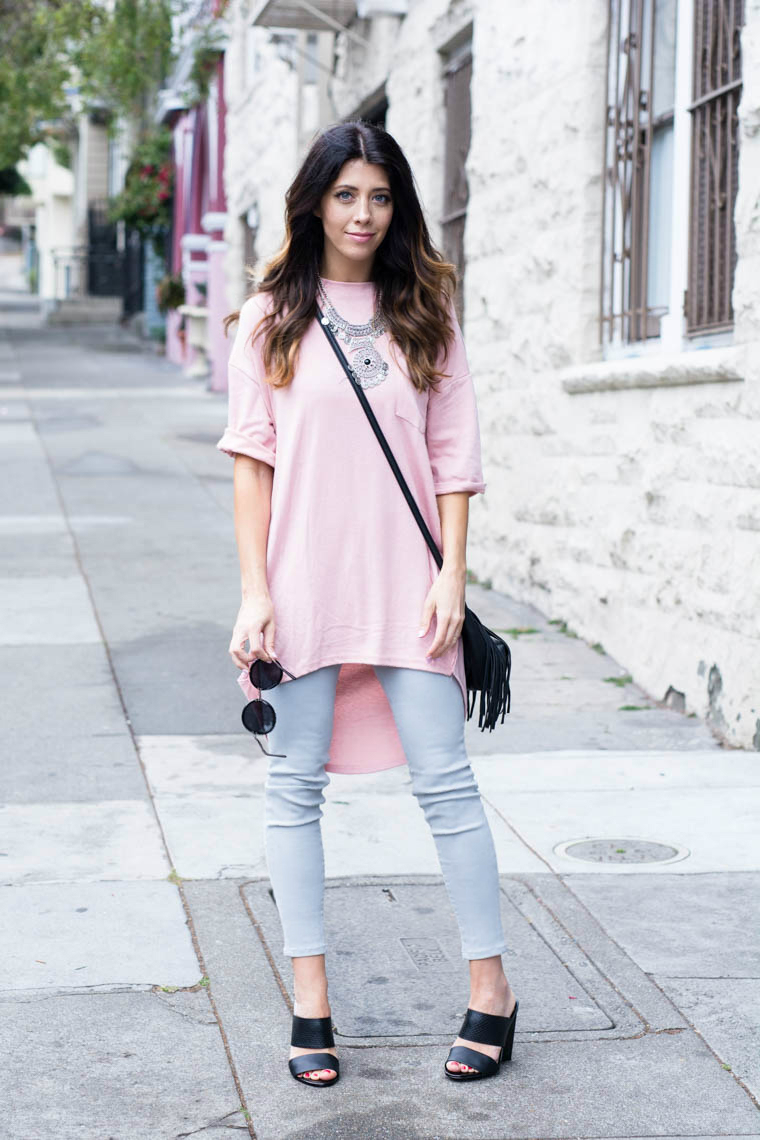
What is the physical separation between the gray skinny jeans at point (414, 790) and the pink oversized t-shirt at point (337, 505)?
5cm

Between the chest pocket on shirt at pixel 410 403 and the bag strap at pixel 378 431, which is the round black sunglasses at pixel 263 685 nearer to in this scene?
the bag strap at pixel 378 431

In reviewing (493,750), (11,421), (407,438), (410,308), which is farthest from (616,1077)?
(11,421)

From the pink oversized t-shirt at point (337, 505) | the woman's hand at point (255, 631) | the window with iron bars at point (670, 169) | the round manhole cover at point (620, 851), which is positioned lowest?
the round manhole cover at point (620, 851)

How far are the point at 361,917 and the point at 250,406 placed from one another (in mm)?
1501

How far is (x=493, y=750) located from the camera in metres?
5.77

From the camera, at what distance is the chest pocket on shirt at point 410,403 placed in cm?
314

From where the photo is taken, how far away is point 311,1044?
312 centimetres

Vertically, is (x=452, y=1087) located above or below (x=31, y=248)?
below

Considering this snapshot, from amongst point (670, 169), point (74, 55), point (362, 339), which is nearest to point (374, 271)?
point (362, 339)

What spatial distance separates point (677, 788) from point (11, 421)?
12.3 meters

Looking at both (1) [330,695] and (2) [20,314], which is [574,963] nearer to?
(1) [330,695]

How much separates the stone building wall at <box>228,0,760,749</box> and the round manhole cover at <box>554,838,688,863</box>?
1.28m

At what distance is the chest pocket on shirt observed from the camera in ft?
10.3

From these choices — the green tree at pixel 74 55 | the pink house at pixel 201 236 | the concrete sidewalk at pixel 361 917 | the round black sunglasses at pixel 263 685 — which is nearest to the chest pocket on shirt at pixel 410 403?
the round black sunglasses at pixel 263 685
